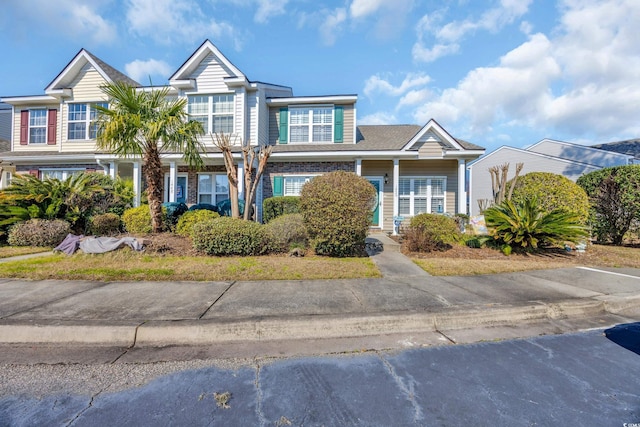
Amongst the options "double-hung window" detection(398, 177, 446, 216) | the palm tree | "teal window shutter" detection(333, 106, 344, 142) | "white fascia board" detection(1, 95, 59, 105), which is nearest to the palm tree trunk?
the palm tree

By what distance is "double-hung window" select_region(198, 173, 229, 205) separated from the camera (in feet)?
49.5

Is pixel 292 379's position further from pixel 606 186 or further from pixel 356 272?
pixel 606 186

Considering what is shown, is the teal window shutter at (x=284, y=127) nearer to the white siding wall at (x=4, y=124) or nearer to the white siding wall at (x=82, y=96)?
the white siding wall at (x=82, y=96)

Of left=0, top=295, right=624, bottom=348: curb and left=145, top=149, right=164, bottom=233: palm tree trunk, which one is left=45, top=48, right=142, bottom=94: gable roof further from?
left=0, top=295, right=624, bottom=348: curb

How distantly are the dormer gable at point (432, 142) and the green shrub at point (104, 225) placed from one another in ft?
38.4

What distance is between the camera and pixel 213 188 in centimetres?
1513

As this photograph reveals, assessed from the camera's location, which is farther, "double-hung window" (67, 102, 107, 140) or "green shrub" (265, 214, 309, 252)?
"double-hung window" (67, 102, 107, 140)

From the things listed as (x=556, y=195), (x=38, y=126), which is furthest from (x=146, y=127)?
(x=556, y=195)

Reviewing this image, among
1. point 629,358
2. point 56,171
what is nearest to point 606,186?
point 629,358

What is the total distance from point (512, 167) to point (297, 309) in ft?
91.4

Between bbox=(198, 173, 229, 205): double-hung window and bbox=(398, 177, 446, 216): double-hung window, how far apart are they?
9.16 meters

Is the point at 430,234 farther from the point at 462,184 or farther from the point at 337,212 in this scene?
the point at 462,184

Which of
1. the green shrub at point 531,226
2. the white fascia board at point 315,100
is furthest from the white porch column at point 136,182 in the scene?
the green shrub at point 531,226

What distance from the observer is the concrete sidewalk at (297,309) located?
331 cm
